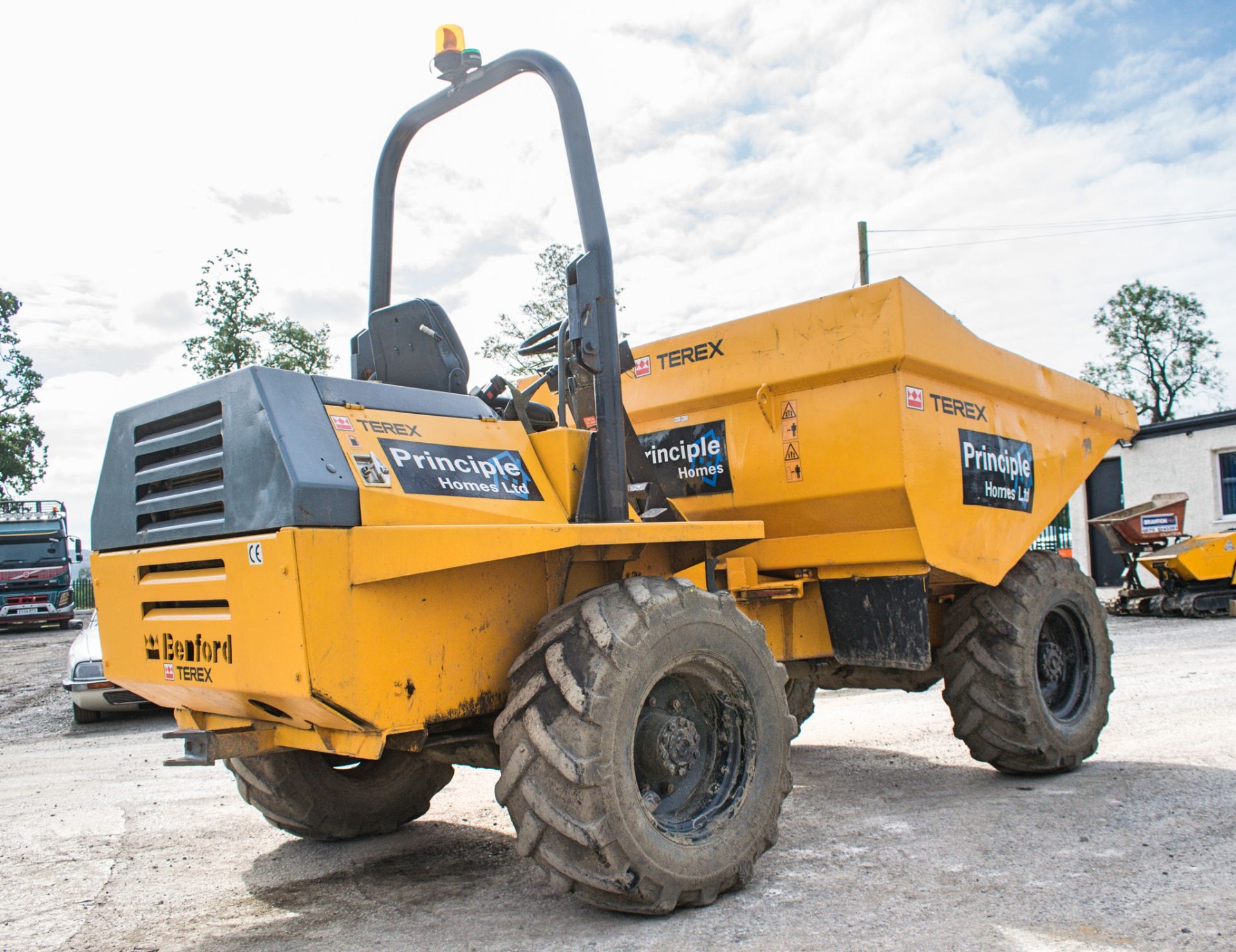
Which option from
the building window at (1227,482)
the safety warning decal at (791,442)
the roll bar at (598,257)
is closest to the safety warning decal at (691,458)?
the safety warning decal at (791,442)

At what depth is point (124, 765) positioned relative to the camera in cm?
743

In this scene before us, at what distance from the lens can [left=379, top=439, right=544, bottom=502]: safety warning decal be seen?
3.41 metres

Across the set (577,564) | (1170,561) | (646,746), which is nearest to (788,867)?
(646,746)

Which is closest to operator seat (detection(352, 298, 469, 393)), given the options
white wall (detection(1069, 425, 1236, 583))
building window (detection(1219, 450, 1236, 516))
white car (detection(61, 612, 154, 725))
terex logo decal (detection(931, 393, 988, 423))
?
terex logo decal (detection(931, 393, 988, 423))

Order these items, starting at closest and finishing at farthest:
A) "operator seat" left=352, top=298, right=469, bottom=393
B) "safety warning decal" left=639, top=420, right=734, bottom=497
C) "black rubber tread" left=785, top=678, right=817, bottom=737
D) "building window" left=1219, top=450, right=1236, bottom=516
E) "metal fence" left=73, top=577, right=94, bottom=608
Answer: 1. "operator seat" left=352, top=298, right=469, bottom=393
2. "safety warning decal" left=639, top=420, right=734, bottom=497
3. "black rubber tread" left=785, top=678, right=817, bottom=737
4. "building window" left=1219, top=450, right=1236, bottom=516
5. "metal fence" left=73, top=577, right=94, bottom=608

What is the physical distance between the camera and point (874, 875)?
3.91m

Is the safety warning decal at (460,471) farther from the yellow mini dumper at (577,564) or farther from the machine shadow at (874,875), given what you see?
the machine shadow at (874,875)

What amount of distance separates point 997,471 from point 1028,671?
1097 mm

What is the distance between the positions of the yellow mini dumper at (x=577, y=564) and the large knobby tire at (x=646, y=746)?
0.01 m

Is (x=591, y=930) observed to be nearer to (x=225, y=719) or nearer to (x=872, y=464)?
(x=225, y=719)

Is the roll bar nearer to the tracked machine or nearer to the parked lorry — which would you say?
the tracked machine

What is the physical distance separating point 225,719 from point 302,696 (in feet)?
3.31

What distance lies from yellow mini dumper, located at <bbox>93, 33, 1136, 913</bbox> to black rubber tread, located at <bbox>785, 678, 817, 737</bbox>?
36.4 inches

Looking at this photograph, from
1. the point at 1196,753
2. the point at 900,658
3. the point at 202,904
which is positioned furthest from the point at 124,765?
the point at 1196,753
